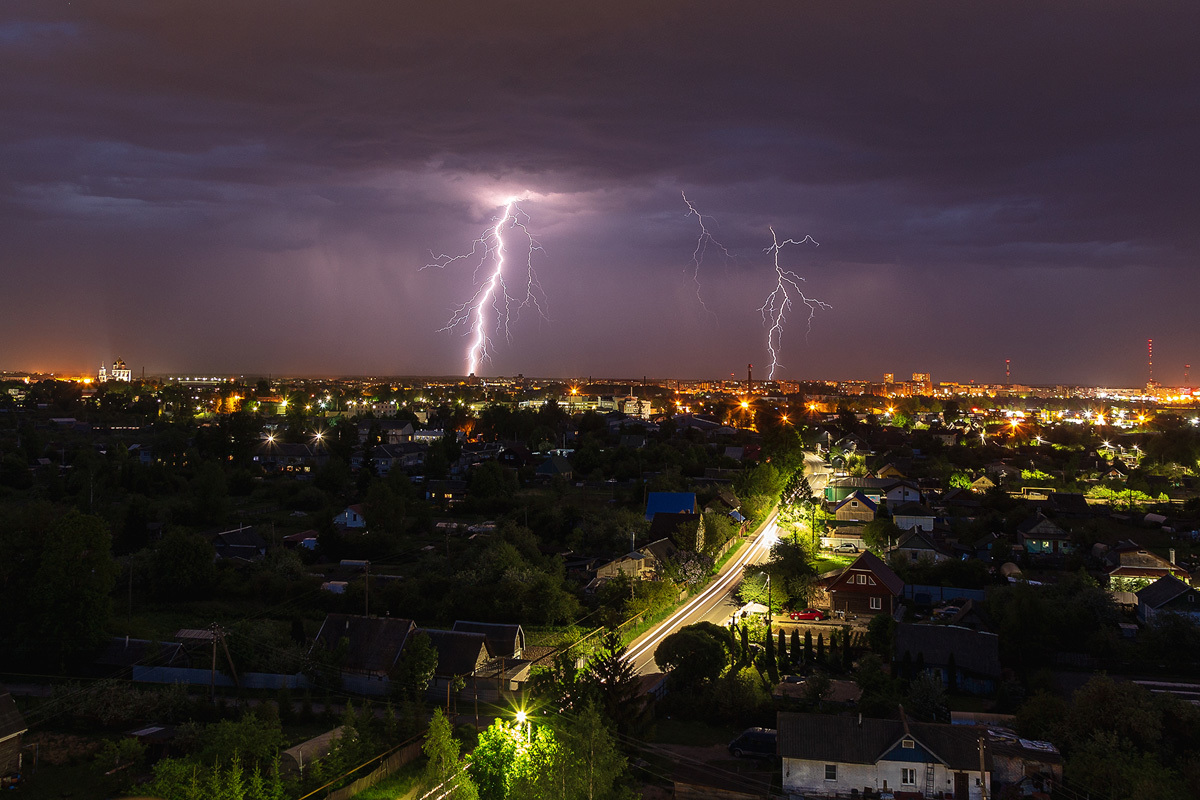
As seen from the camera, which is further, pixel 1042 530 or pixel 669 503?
pixel 669 503

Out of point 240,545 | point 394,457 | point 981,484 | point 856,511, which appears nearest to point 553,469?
point 394,457

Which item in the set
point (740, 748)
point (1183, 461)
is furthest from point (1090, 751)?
point (1183, 461)

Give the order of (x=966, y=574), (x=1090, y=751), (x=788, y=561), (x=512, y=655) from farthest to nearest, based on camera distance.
A: (x=966, y=574) → (x=788, y=561) → (x=512, y=655) → (x=1090, y=751)

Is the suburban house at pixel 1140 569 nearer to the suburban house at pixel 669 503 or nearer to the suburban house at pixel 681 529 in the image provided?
the suburban house at pixel 681 529

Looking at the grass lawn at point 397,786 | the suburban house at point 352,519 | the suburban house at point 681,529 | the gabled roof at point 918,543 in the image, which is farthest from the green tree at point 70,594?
the gabled roof at point 918,543

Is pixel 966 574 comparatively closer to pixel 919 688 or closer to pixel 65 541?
pixel 919 688

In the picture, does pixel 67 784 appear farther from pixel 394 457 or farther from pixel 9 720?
pixel 394 457

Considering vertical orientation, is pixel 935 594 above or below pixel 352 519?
below
